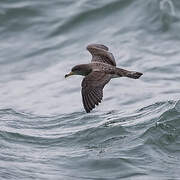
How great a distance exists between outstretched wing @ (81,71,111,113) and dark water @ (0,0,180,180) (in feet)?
2.40

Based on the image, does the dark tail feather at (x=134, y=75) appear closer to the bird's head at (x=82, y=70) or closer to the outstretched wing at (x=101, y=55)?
the bird's head at (x=82, y=70)

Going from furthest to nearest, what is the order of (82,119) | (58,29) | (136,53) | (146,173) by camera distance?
(58,29) < (136,53) < (82,119) < (146,173)

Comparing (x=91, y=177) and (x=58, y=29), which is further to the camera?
(x=58, y=29)

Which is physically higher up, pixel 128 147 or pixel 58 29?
pixel 58 29

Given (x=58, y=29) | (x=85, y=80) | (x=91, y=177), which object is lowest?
(x=91, y=177)

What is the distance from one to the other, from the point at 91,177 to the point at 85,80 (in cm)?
135

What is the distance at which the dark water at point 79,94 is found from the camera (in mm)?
9023

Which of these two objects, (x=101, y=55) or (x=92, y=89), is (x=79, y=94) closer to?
(x=101, y=55)

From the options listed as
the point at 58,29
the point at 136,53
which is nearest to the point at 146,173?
the point at 136,53

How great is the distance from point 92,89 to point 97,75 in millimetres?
323

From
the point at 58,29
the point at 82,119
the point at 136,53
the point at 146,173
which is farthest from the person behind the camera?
the point at 58,29

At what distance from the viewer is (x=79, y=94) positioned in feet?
40.7

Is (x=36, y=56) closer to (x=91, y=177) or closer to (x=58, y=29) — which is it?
(x=58, y=29)

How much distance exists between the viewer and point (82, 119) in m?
11.0
